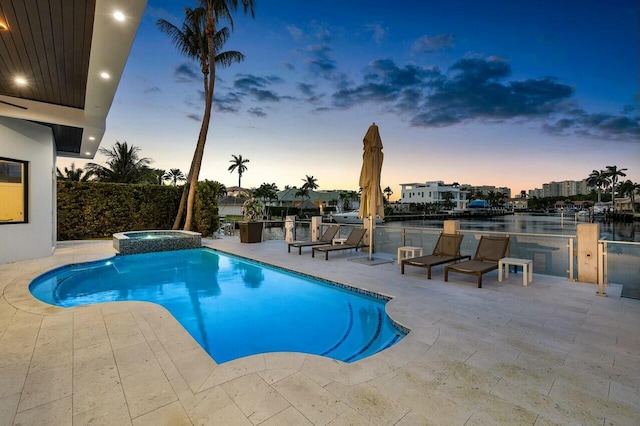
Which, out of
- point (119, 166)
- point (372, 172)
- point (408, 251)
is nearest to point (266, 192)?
point (119, 166)

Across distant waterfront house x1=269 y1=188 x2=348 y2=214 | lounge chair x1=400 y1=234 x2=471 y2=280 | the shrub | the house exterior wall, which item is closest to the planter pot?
the shrub

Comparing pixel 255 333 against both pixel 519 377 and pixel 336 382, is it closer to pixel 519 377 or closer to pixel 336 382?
pixel 336 382

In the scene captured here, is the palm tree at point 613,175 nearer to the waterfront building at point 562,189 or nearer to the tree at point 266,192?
the waterfront building at point 562,189

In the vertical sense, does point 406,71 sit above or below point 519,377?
above

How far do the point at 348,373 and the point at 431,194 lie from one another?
76447mm

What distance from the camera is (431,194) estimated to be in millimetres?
73812

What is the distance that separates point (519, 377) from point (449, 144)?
68.3 feet

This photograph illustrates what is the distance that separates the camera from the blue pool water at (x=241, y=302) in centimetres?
401

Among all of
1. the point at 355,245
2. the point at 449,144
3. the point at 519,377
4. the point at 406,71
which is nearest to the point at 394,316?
the point at 519,377

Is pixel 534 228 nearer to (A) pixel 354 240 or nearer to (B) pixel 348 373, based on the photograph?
(A) pixel 354 240

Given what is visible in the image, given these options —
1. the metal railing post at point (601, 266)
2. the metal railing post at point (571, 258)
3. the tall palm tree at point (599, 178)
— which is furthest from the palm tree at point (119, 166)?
the tall palm tree at point (599, 178)

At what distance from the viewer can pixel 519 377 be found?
104 inches

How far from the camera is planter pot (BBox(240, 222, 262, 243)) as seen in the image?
40.3 ft

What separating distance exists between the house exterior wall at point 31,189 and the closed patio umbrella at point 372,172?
9130 mm
